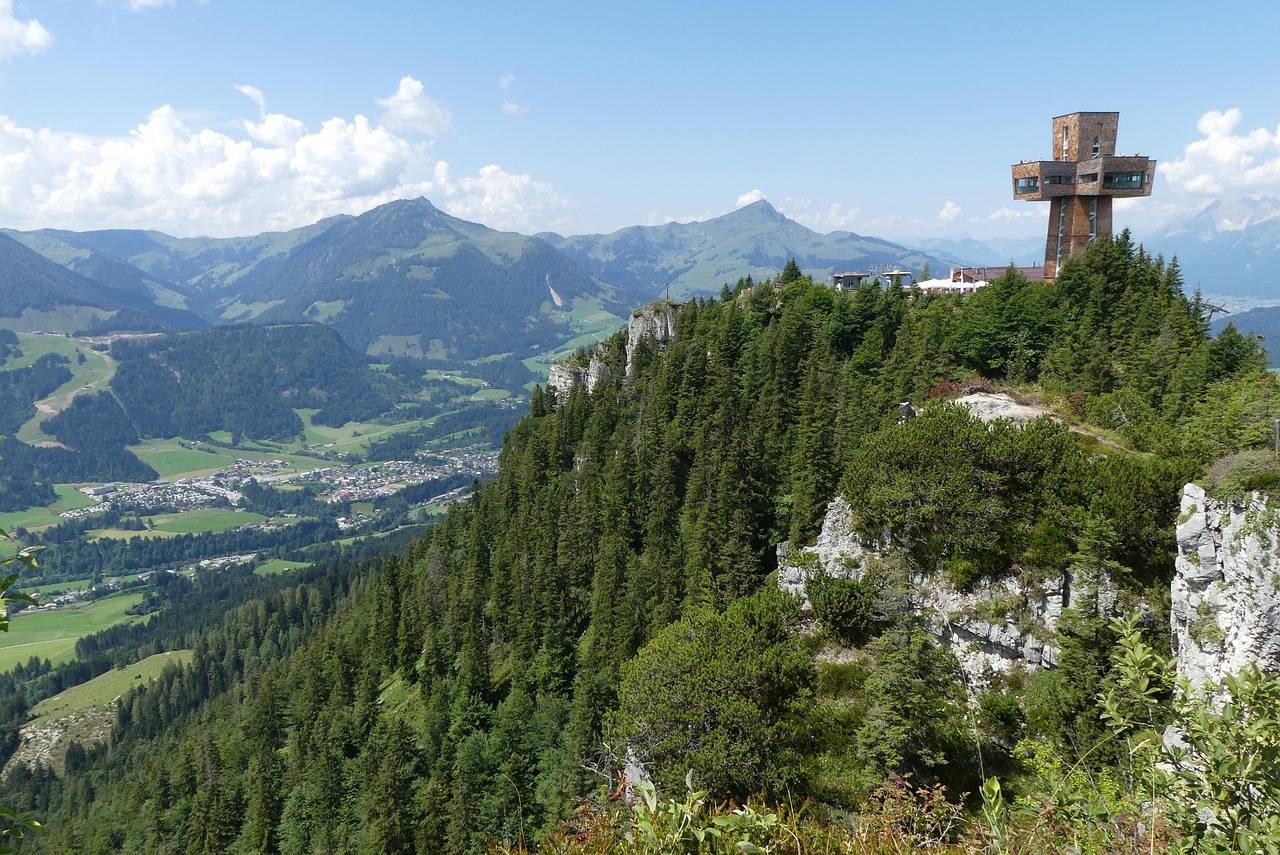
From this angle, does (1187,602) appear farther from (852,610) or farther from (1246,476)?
(852,610)

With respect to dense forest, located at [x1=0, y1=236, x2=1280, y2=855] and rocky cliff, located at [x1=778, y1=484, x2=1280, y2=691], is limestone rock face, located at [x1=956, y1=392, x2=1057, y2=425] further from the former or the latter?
rocky cliff, located at [x1=778, y1=484, x2=1280, y2=691]

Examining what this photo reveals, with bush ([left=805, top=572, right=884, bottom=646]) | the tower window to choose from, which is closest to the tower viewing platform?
the tower window

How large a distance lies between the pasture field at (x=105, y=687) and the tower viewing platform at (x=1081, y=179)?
20764cm

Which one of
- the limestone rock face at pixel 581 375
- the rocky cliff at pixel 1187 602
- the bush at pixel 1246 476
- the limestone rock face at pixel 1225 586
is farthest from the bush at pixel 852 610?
the limestone rock face at pixel 581 375

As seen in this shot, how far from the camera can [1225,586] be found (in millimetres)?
28672

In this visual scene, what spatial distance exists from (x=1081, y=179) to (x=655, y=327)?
60.1 meters

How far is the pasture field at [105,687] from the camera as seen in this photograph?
17188 cm

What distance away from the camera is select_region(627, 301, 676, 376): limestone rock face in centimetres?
11012

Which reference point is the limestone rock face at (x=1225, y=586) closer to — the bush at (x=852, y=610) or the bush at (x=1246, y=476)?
the bush at (x=1246, y=476)

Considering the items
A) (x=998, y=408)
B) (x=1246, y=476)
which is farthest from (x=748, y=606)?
(x=1246, y=476)

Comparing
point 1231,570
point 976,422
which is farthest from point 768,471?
point 1231,570

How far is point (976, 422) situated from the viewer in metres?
44.2

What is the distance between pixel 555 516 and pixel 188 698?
12266cm

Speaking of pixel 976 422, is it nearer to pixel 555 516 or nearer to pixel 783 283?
pixel 555 516
